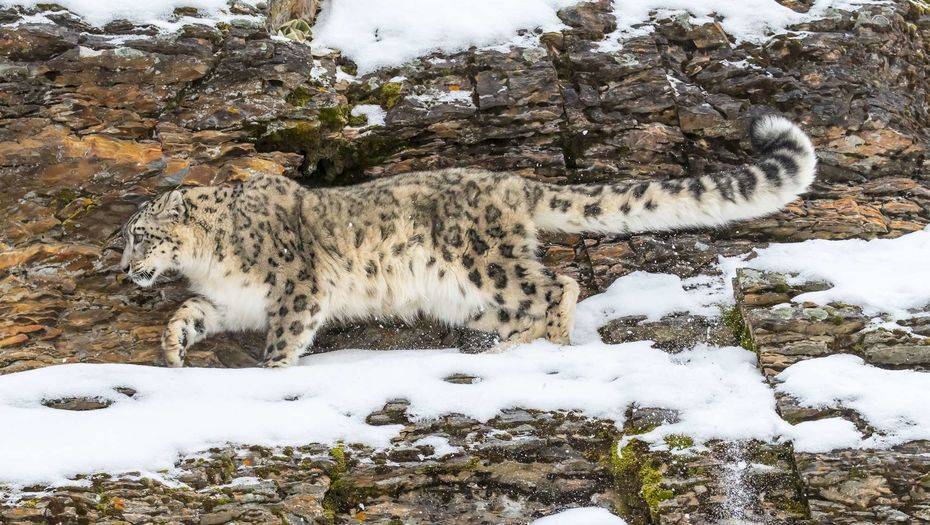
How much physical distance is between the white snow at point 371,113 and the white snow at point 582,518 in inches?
177

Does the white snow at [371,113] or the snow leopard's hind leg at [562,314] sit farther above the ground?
the white snow at [371,113]

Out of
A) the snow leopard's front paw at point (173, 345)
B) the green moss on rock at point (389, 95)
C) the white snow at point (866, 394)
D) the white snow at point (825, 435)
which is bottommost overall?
the snow leopard's front paw at point (173, 345)

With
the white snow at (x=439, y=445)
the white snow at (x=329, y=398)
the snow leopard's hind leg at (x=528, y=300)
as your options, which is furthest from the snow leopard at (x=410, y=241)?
the white snow at (x=439, y=445)

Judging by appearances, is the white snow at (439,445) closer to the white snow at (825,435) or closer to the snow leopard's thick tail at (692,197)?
the white snow at (825,435)

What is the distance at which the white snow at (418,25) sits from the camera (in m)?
9.09

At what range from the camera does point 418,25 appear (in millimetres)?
9305

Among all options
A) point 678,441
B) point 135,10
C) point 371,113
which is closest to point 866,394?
point 678,441

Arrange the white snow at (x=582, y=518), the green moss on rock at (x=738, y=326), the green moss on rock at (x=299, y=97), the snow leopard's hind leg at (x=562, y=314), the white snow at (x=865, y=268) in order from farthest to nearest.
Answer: the green moss on rock at (x=299, y=97)
the snow leopard's hind leg at (x=562, y=314)
the green moss on rock at (x=738, y=326)
the white snow at (x=865, y=268)
the white snow at (x=582, y=518)

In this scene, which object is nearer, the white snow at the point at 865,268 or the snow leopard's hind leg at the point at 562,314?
the white snow at the point at 865,268

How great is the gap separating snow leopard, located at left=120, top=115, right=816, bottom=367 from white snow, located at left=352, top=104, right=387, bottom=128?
36.9 inches

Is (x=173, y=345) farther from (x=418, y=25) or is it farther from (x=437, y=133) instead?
(x=418, y=25)

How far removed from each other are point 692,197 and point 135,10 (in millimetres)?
5014

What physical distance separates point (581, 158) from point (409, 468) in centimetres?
401

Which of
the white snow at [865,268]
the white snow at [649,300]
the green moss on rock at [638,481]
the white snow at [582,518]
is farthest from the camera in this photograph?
the white snow at [649,300]
